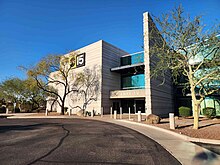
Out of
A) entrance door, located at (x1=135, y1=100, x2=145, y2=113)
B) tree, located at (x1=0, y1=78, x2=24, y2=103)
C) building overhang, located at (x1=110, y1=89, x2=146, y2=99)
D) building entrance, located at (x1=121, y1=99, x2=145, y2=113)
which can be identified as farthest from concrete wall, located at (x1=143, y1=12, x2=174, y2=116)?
tree, located at (x1=0, y1=78, x2=24, y2=103)

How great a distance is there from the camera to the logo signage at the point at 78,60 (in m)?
26.5

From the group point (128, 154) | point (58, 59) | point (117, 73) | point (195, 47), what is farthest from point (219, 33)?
point (58, 59)

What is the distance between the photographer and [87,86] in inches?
987

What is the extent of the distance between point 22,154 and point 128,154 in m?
3.36

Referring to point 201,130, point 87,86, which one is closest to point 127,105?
point 87,86

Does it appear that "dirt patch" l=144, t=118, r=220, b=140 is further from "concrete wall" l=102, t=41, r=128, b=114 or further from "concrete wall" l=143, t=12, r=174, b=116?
"concrete wall" l=102, t=41, r=128, b=114

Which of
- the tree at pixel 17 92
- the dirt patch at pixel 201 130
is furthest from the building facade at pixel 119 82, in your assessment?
the tree at pixel 17 92

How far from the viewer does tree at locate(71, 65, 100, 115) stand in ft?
77.5

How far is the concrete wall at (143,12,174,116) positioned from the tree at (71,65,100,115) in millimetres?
9063

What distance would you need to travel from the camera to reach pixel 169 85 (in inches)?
958

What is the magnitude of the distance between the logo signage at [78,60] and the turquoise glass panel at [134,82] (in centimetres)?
816

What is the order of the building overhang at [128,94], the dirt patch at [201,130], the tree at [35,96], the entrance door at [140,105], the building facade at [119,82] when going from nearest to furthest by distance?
the dirt patch at [201,130] → the building overhang at [128,94] → the building facade at [119,82] → the entrance door at [140,105] → the tree at [35,96]

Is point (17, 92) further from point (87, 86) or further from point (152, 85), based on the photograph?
point (152, 85)

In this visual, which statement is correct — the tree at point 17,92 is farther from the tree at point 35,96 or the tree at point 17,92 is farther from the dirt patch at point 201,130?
the dirt patch at point 201,130
